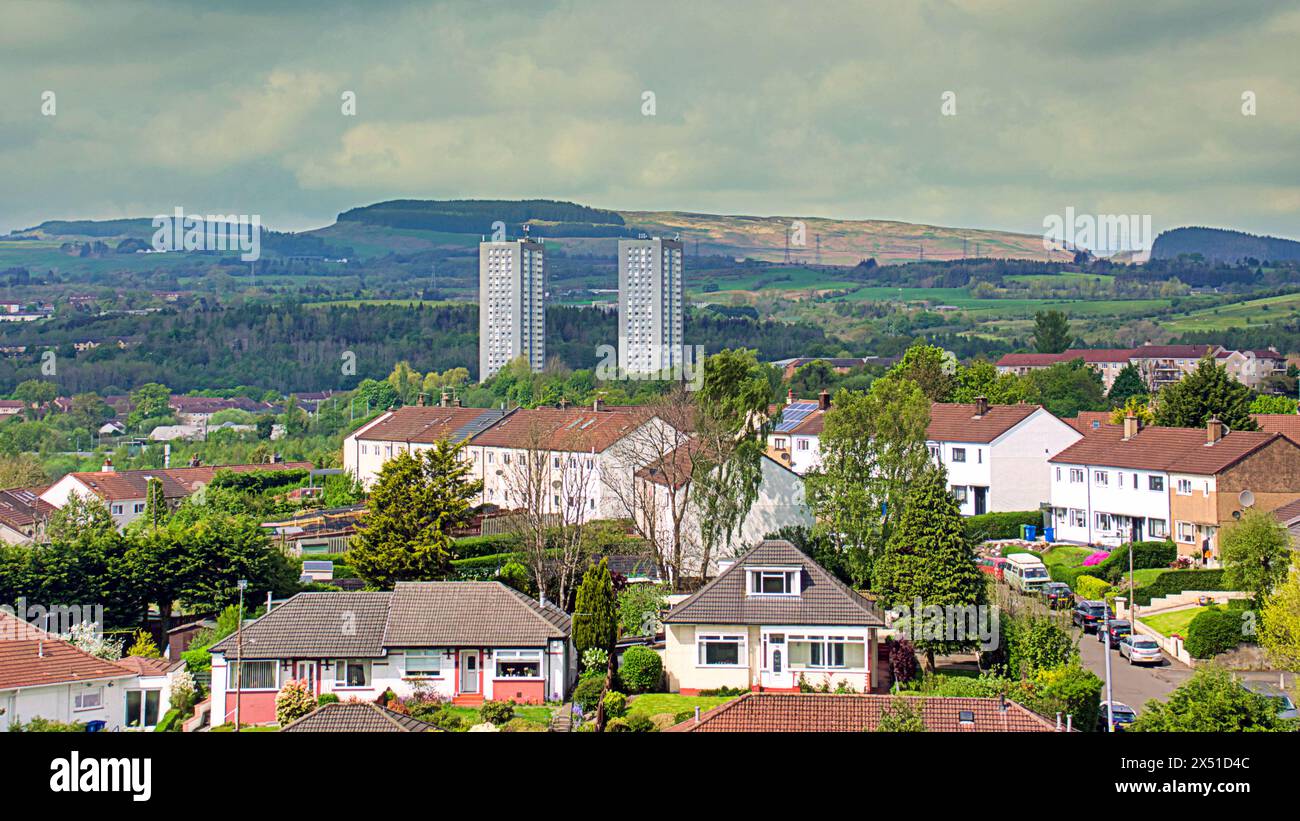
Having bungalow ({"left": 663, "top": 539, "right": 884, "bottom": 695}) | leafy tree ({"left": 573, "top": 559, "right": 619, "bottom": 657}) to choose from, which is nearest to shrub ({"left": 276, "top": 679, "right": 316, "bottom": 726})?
leafy tree ({"left": 573, "top": 559, "right": 619, "bottom": 657})

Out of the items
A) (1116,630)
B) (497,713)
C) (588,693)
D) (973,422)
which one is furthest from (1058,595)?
(973,422)

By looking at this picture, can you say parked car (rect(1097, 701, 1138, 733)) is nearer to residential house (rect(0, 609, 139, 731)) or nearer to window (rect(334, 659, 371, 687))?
window (rect(334, 659, 371, 687))

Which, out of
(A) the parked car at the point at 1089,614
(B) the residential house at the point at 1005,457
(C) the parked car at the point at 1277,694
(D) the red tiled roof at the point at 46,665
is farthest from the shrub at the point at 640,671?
(B) the residential house at the point at 1005,457

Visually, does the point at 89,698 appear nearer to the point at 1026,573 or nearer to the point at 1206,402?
the point at 1026,573

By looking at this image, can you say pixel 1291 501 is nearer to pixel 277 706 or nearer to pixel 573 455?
pixel 573 455

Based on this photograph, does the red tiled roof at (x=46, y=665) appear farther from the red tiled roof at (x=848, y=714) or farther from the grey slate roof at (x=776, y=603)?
the red tiled roof at (x=848, y=714)
